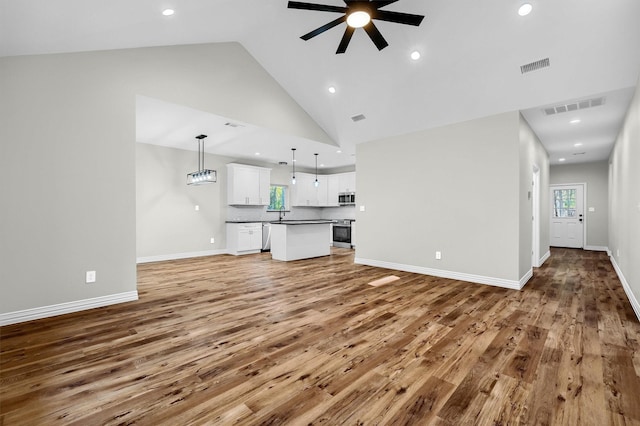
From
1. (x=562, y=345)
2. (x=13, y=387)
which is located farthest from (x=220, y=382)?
(x=562, y=345)

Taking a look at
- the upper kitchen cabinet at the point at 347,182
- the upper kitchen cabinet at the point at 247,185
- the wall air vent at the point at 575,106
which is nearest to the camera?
the wall air vent at the point at 575,106

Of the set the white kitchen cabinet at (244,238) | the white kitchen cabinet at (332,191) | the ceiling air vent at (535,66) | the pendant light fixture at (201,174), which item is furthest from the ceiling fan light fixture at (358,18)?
the white kitchen cabinet at (332,191)

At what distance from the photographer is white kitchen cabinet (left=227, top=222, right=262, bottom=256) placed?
7.57m

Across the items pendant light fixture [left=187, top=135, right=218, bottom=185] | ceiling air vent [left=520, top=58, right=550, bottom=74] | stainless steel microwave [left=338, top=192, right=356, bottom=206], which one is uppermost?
ceiling air vent [left=520, top=58, right=550, bottom=74]

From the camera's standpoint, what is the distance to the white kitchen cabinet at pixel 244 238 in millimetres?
7570

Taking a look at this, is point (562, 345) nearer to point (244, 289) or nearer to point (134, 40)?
point (244, 289)

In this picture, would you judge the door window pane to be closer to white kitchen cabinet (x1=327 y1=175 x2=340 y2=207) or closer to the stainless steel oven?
the stainless steel oven

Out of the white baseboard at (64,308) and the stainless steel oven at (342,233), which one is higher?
the stainless steel oven at (342,233)

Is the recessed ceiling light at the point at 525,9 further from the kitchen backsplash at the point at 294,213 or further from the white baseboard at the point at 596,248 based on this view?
the white baseboard at the point at 596,248

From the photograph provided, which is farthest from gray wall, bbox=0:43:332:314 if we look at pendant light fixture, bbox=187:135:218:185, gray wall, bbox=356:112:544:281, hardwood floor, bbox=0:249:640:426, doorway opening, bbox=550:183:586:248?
doorway opening, bbox=550:183:586:248

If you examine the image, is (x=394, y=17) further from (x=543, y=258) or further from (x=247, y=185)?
(x=543, y=258)

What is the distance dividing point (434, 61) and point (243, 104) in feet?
9.52

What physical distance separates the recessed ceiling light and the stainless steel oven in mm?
6469

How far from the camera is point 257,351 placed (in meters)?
2.41
